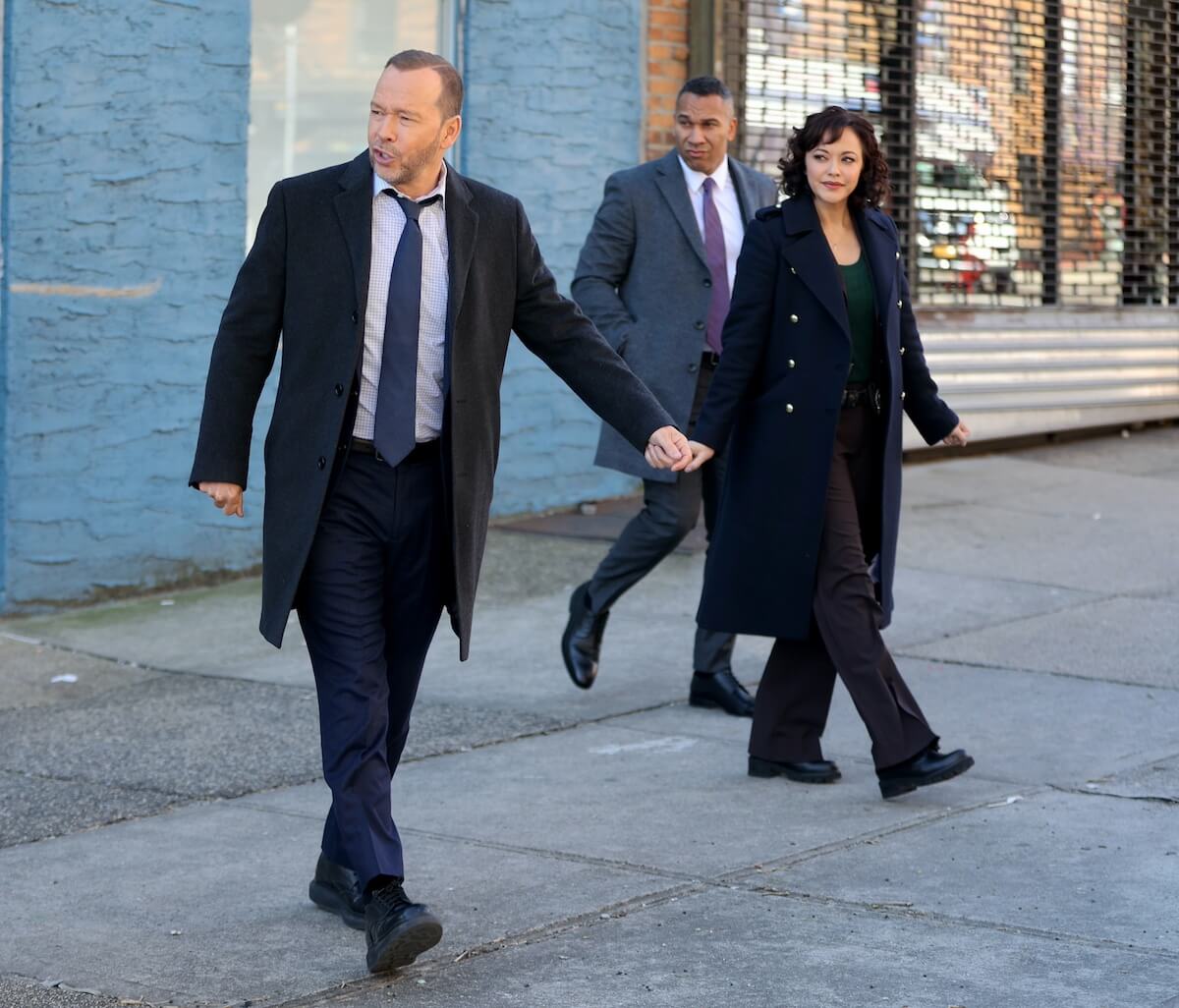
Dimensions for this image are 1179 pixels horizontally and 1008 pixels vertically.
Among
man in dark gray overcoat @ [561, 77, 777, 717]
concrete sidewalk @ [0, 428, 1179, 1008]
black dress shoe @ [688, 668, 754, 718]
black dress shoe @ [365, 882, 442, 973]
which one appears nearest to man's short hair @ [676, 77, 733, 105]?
man in dark gray overcoat @ [561, 77, 777, 717]

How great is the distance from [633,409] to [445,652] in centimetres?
329

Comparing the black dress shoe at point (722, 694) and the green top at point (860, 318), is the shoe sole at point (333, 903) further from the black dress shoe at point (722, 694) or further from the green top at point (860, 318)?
the black dress shoe at point (722, 694)

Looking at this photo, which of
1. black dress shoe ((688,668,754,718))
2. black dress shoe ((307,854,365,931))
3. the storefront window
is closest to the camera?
black dress shoe ((307,854,365,931))

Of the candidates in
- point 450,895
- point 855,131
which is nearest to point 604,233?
point 855,131

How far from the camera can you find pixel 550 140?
10453 mm

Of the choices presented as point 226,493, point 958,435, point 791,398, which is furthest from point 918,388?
point 226,493

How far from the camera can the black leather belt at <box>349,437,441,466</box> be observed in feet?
14.5

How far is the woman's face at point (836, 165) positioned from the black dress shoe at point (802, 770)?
1646mm

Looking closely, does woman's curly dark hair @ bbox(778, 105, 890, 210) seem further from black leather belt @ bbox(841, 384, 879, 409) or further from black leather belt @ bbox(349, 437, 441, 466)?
black leather belt @ bbox(349, 437, 441, 466)

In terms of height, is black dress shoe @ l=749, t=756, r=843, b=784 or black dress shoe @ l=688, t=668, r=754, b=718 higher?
black dress shoe @ l=688, t=668, r=754, b=718

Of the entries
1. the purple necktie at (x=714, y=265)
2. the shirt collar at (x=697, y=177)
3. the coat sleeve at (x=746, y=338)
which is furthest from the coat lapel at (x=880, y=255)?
the shirt collar at (x=697, y=177)

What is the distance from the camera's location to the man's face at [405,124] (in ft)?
14.3

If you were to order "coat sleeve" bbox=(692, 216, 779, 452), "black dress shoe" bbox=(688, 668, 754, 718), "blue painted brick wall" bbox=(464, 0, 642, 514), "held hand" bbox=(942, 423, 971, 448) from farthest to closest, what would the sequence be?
"blue painted brick wall" bbox=(464, 0, 642, 514)
"black dress shoe" bbox=(688, 668, 754, 718)
"held hand" bbox=(942, 423, 971, 448)
"coat sleeve" bbox=(692, 216, 779, 452)

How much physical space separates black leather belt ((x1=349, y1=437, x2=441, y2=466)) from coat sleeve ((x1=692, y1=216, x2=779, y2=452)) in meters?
1.57
